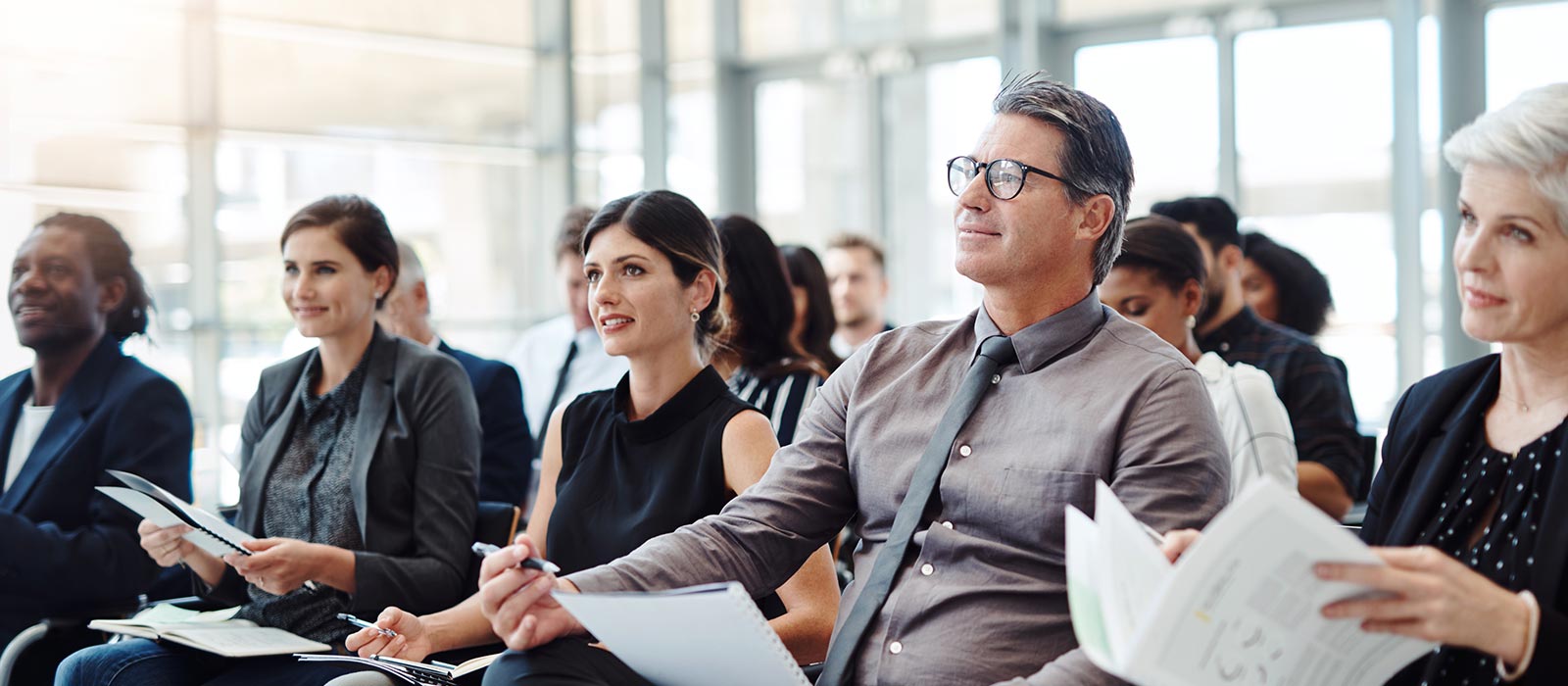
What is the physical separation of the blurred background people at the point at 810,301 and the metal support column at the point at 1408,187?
3.39 m

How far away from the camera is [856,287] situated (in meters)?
5.78

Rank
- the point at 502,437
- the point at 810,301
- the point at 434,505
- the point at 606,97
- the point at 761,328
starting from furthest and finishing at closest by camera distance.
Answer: the point at 606,97
the point at 810,301
the point at 502,437
the point at 761,328
the point at 434,505

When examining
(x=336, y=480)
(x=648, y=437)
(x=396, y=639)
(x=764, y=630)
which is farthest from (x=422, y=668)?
(x=336, y=480)

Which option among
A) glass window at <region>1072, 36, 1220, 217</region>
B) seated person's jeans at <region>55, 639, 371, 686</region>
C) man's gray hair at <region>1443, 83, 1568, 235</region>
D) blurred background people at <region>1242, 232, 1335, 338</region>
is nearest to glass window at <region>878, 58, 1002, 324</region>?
glass window at <region>1072, 36, 1220, 217</region>

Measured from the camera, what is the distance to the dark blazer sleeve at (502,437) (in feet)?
12.1

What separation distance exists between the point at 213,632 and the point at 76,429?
2.28ft

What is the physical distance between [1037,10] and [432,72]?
333 cm

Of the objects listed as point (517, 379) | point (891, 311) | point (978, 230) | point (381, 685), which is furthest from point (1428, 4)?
point (381, 685)

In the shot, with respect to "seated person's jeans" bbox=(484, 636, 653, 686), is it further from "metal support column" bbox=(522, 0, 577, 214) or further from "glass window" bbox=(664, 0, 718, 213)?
"glass window" bbox=(664, 0, 718, 213)

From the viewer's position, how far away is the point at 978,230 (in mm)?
1950

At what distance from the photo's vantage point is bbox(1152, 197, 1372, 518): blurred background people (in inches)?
130

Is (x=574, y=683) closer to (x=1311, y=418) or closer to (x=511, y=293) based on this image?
(x=1311, y=418)

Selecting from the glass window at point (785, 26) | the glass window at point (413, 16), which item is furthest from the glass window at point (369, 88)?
the glass window at point (785, 26)

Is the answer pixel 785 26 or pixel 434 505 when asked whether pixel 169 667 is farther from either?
pixel 785 26
